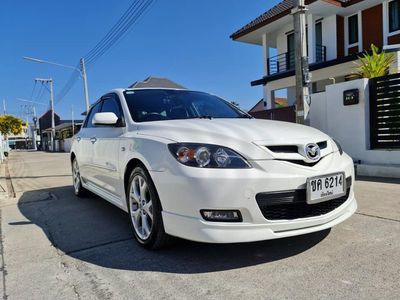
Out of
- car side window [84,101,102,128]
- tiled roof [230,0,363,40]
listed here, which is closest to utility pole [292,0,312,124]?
car side window [84,101,102,128]

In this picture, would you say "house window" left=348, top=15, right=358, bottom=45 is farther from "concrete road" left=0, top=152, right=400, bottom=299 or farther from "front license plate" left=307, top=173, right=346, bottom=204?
"front license plate" left=307, top=173, right=346, bottom=204

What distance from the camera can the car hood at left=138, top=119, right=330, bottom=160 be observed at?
9.62 feet

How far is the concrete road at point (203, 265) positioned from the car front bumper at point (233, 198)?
31cm

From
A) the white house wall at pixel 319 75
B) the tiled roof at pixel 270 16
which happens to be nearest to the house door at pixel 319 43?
the white house wall at pixel 319 75

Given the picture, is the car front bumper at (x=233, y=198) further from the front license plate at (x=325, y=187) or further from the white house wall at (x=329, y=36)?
the white house wall at (x=329, y=36)

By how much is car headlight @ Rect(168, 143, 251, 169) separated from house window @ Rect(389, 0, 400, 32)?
14871 mm

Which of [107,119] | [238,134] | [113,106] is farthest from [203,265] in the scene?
[113,106]

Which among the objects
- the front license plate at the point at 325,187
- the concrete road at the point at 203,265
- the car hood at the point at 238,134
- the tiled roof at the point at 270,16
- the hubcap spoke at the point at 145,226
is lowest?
the concrete road at the point at 203,265

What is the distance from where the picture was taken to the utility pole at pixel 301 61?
767 centimetres

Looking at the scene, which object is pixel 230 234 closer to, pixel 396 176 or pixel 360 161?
pixel 396 176

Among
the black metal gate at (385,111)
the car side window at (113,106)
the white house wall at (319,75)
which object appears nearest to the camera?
the car side window at (113,106)

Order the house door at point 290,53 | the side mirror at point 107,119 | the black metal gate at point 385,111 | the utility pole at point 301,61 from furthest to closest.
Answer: the house door at point 290,53 < the utility pole at point 301,61 < the black metal gate at point 385,111 < the side mirror at point 107,119

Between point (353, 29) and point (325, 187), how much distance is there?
52.1ft

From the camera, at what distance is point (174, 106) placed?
4.30 meters
